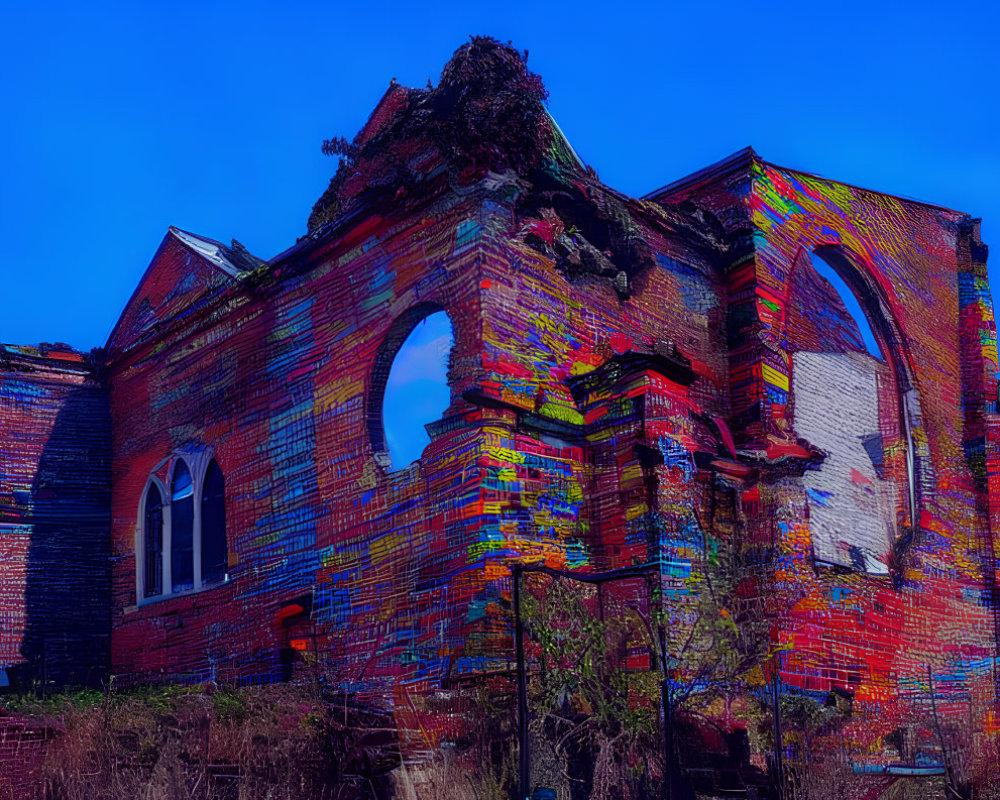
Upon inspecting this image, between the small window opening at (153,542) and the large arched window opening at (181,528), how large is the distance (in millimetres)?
370

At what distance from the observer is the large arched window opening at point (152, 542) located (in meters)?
16.4

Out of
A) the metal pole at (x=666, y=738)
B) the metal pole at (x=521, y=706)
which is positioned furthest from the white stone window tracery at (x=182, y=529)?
the metal pole at (x=666, y=738)

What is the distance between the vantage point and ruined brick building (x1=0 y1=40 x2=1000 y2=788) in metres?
11.7

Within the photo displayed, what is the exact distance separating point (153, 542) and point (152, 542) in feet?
0.08

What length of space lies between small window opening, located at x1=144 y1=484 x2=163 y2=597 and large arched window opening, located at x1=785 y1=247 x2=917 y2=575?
29.4 ft

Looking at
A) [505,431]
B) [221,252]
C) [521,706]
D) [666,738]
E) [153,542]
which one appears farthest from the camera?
[221,252]

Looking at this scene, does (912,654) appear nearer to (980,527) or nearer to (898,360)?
(980,527)

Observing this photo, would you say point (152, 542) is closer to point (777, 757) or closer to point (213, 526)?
point (213, 526)

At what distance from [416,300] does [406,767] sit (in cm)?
503

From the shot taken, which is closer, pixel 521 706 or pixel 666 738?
pixel 521 706

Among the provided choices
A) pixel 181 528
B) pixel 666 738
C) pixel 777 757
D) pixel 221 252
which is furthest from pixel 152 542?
pixel 777 757

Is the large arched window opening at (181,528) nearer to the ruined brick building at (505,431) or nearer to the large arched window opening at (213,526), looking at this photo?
the ruined brick building at (505,431)

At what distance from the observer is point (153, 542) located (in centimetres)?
1658

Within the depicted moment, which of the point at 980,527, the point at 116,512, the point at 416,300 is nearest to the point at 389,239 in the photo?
the point at 416,300
